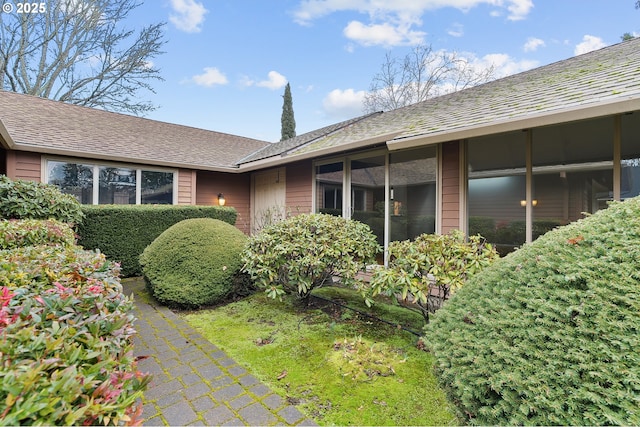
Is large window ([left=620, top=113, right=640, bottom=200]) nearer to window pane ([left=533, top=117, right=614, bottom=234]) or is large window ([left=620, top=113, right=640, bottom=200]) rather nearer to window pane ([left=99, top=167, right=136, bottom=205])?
window pane ([left=533, top=117, right=614, bottom=234])

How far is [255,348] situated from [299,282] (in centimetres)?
123

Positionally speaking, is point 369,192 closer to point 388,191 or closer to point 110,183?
point 388,191

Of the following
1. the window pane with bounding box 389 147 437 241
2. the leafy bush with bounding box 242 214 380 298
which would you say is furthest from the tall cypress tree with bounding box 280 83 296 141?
the leafy bush with bounding box 242 214 380 298

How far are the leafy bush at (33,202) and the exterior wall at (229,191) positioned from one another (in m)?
4.07

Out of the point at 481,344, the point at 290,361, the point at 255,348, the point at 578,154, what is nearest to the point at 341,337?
the point at 290,361

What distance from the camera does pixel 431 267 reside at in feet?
11.7

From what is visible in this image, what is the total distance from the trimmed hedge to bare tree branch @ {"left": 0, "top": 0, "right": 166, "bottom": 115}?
38.5ft

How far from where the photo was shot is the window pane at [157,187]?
841cm

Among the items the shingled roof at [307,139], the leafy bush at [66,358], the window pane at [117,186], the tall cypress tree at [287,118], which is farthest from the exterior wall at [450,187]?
the tall cypress tree at [287,118]

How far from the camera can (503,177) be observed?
14.9 feet

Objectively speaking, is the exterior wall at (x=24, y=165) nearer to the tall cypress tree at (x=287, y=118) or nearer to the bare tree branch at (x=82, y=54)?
the bare tree branch at (x=82, y=54)

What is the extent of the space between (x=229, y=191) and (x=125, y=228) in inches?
150

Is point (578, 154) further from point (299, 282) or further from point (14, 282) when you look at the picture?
point (14, 282)

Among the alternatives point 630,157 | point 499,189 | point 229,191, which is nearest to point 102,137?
point 229,191
